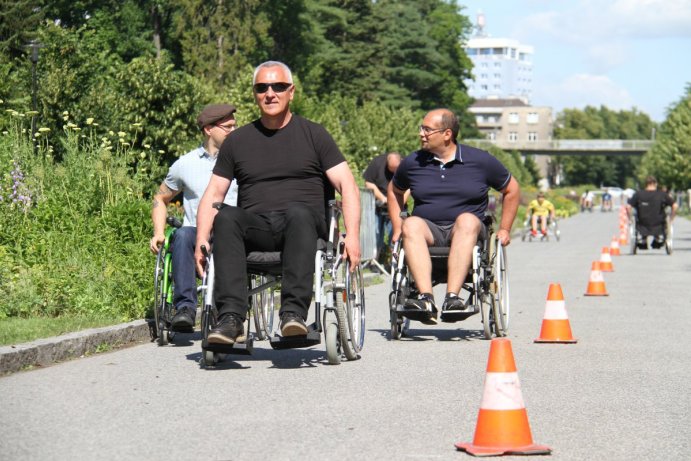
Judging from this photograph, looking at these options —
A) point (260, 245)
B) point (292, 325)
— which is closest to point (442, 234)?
point (260, 245)

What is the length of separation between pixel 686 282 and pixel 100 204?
9.32 m

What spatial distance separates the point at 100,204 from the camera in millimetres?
14297

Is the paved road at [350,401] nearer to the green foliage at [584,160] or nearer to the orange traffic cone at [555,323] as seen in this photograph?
the orange traffic cone at [555,323]

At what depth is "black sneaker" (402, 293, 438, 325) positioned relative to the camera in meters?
10.3

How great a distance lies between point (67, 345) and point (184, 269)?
1.20 meters

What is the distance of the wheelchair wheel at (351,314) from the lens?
897cm

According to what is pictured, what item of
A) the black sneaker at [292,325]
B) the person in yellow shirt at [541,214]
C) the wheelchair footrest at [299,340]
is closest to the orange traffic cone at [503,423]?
the black sneaker at [292,325]

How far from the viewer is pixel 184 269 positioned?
33.6ft

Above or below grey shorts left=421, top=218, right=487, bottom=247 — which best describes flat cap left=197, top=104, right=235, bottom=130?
above

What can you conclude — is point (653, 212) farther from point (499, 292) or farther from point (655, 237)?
point (499, 292)

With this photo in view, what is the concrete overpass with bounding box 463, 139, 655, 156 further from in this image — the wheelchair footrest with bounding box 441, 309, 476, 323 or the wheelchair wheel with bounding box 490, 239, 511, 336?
the wheelchair footrest with bounding box 441, 309, 476, 323

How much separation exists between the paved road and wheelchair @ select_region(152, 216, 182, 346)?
165 millimetres

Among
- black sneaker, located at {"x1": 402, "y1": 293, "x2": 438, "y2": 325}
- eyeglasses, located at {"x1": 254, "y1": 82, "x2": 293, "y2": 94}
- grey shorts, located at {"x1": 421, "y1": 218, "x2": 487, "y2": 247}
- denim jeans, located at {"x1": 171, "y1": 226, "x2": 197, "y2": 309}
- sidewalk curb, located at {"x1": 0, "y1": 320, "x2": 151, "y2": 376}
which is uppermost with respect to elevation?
eyeglasses, located at {"x1": 254, "y1": 82, "x2": 293, "y2": 94}

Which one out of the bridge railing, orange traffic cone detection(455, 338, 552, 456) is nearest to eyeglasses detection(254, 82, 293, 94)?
A: orange traffic cone detection(455, 338, 552, 456)
